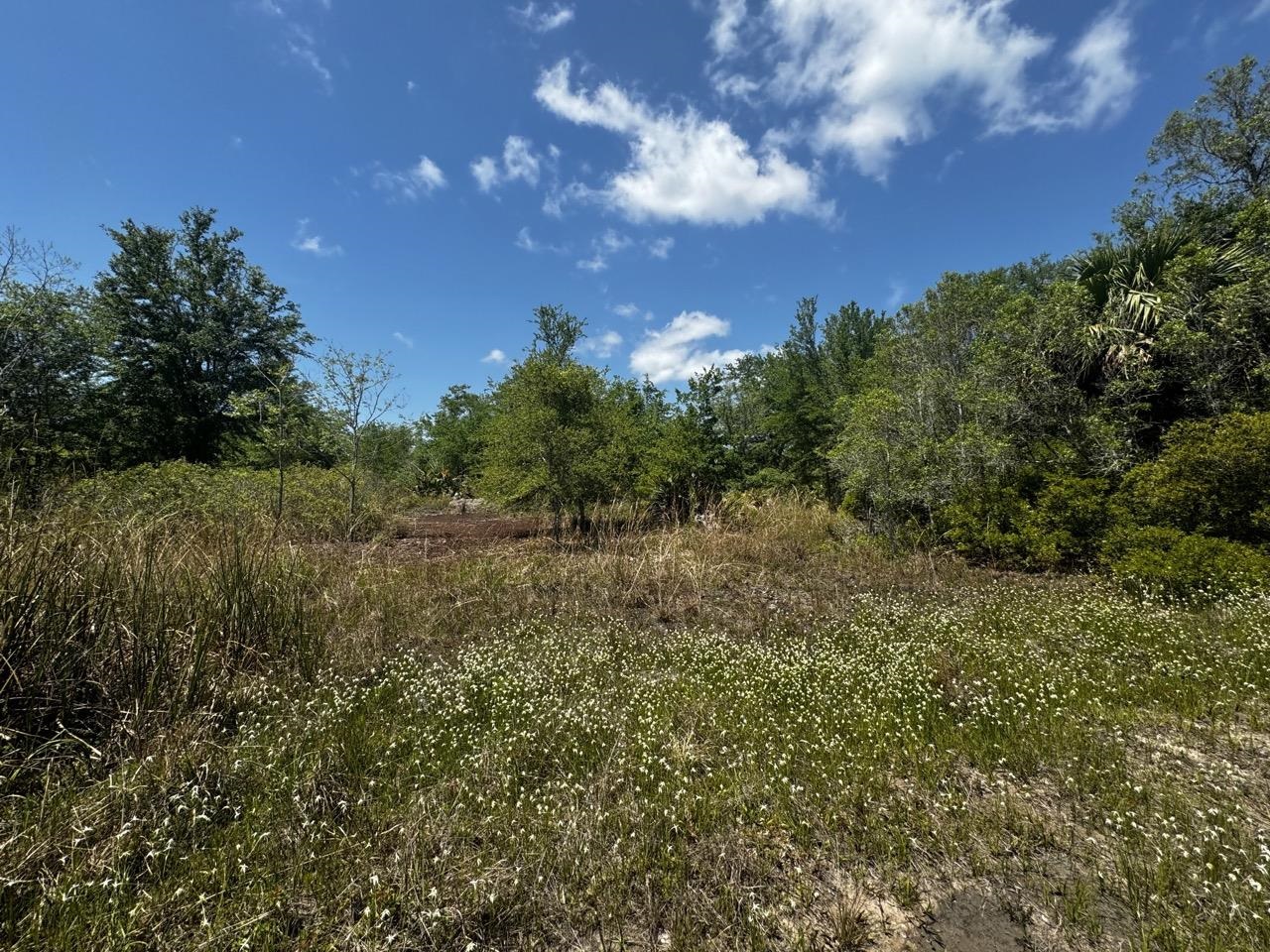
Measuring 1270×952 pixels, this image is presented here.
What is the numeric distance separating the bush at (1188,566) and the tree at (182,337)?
2825 cm

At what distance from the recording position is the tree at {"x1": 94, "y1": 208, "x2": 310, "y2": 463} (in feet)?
70.8

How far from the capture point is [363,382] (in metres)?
12.1

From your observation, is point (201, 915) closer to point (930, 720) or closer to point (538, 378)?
point (930, 720)

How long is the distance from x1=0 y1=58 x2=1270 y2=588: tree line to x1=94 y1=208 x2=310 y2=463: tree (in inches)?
20.8

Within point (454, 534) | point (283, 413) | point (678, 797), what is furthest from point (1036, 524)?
point (283, 413)

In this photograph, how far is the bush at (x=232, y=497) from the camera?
5.93 m

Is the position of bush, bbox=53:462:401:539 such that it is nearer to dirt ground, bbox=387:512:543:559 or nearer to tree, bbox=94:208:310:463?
dirt ground, bbox=387:512:543:559

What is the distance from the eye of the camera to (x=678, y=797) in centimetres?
258

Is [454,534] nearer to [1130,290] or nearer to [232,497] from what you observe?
[232,497]

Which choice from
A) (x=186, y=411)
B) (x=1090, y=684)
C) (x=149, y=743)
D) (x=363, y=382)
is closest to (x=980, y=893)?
(x=1090, y=684)

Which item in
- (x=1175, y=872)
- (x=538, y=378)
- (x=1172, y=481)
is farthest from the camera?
(x=538, y=378)

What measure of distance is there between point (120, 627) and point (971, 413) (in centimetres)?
1227

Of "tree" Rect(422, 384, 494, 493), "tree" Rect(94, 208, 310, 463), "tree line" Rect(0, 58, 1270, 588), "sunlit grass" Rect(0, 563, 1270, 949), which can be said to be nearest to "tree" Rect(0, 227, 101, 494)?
"tree line" Rect(0, 58, 1270, 588)

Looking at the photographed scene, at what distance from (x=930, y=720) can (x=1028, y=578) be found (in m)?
5.65
